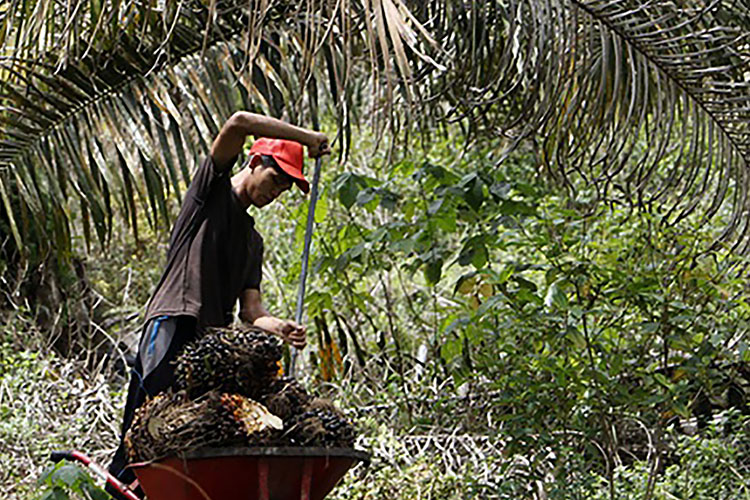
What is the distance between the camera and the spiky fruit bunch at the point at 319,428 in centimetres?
293

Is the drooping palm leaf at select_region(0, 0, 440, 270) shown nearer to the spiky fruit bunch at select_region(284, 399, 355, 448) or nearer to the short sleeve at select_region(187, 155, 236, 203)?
the short sleeve at select_region(187, 155, 236, 203)

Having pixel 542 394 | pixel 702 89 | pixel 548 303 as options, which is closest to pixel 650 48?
pixel 702 89

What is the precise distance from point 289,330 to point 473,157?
5.63 metres

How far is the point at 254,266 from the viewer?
161 inches

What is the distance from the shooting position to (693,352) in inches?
205

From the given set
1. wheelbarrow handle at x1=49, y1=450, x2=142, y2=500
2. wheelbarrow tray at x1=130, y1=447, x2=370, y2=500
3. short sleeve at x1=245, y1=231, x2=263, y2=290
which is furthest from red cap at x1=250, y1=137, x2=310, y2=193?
wheelbarrow tray at x1=130, y1=447, x2=370, y2=500

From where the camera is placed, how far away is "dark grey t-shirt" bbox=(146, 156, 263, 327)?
151 inches

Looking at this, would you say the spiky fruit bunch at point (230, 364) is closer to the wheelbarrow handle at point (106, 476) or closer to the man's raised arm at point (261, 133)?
the wheelbarrow handle at point (106, 476)

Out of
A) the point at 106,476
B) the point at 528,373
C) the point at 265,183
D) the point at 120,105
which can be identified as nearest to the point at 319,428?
the point at 106,476

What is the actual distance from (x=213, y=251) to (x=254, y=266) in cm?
23

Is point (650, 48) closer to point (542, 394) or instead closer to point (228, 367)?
point (542, 394)

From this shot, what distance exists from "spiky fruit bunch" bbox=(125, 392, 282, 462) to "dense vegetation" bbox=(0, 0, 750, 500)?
168 cm

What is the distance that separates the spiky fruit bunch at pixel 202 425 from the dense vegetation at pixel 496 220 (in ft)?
5.50

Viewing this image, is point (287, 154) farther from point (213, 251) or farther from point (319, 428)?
point (319, 428)
